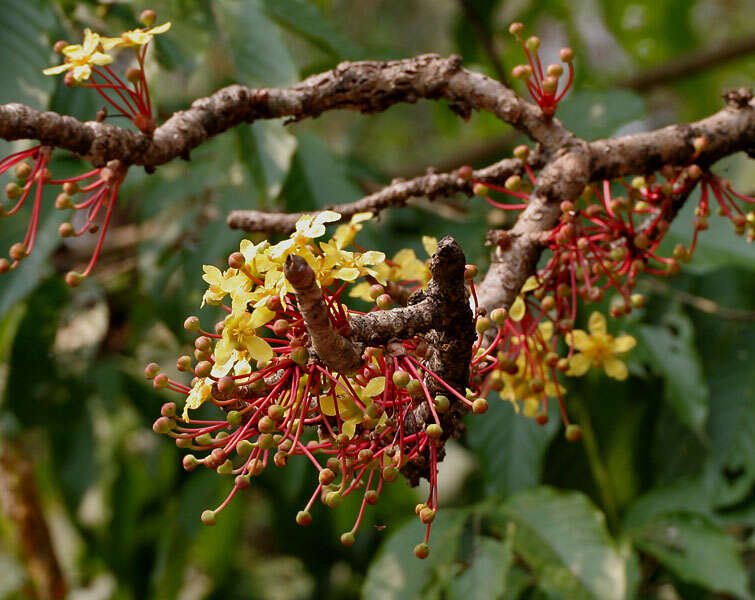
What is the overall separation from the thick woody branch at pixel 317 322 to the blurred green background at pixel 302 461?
61cm

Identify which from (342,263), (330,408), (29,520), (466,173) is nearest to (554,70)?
(466,173)

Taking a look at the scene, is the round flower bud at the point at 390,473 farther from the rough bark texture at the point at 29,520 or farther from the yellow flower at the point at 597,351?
the rough bark texture at the point at 29,520

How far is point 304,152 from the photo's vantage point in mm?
1627

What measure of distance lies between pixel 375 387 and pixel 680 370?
103cm

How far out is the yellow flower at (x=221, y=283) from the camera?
67cm

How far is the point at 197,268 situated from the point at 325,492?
3.35 feet

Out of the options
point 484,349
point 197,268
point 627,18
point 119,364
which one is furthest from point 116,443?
point 627,18

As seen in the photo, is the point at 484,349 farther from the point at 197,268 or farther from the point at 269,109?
the point at 197,268

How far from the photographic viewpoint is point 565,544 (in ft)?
4.19

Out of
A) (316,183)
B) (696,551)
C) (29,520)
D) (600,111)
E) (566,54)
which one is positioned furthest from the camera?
(29,520)

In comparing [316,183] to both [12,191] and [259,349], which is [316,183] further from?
[259,349]

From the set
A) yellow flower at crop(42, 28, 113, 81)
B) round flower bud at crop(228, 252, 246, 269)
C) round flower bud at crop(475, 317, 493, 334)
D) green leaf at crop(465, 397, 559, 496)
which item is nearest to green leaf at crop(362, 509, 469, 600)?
green leaf at crop(465, 397, 559, 496)

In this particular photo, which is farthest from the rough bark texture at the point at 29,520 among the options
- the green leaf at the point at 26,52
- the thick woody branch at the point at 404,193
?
the thick woody branch at the point at 404,193

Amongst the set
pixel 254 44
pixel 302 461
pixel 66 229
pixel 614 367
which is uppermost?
pixel 254 44
